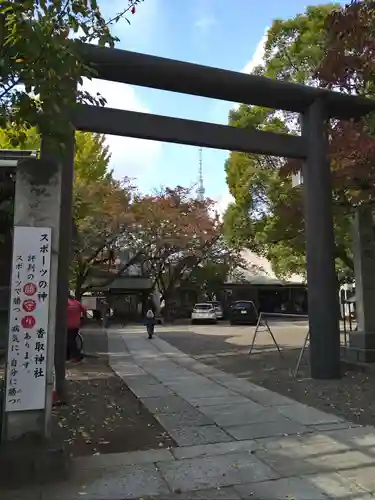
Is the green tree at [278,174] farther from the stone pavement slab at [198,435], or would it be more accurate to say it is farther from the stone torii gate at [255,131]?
the stone pavement slab at [198,435]

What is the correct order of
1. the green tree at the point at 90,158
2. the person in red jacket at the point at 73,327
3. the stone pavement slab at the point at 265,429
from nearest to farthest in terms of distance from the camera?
the stone pavement slab at the point at 265,429 < the person in red jacket at the point at 73,327 < the green tree at the point at 90,158

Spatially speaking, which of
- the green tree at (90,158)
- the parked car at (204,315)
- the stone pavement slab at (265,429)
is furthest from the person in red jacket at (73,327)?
the parked car at (204,315)

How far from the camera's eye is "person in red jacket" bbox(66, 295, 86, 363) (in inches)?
426

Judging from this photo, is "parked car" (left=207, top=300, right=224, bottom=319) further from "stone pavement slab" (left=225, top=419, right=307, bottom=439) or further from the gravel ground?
"stone pavement slab" (left=225, top=419, right=307, bottom=439)

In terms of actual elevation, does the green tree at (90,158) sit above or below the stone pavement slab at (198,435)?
above

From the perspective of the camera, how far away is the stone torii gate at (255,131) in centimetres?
805

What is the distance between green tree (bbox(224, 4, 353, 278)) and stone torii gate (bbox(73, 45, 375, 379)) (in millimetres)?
1835

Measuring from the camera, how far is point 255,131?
30.3 feet

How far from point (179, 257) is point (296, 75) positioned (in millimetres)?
20294

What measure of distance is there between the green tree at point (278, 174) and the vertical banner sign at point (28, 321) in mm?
7918

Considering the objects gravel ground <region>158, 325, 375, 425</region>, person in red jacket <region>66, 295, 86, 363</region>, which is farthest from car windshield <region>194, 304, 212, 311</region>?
person in red jacket <region>66, 295, 86, 363</region>

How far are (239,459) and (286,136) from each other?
21.0 ft

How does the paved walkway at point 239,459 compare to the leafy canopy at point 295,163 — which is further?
the leafy canopy at point 295,163

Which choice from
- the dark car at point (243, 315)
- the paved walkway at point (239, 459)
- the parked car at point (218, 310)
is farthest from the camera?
the parked car at point (218, 310)
